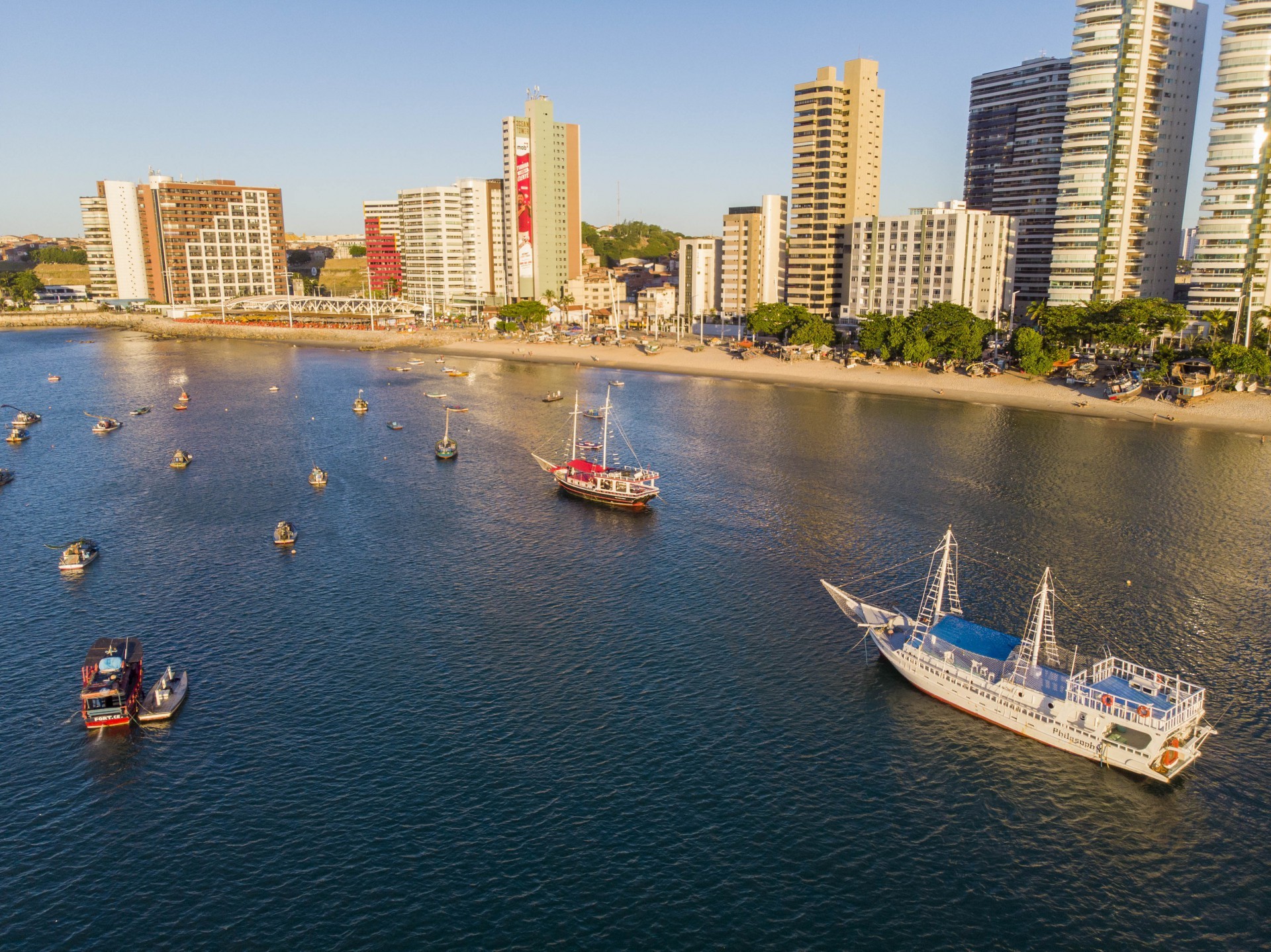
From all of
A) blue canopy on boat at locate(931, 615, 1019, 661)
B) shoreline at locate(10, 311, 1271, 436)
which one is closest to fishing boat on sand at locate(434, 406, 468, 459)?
blue canopy on boat at locate(931, 615, 1019, 661)

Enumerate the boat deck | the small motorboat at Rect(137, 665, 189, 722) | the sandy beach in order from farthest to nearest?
1. the sandy beach
2. the small motorboat at Rect(137, 665, 189, 722)
3. the boat deck

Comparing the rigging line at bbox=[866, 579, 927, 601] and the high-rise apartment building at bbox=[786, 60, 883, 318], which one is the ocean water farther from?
the high-rise apartment building at bbox=[786, 60, 883, 318]

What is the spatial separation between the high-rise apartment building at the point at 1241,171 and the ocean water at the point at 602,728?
220 feet

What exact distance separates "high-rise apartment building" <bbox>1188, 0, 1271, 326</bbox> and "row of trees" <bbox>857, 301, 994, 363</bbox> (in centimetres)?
3730

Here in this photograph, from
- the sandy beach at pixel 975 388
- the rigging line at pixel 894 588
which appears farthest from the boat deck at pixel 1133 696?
the sandy beach at pixel 975 388

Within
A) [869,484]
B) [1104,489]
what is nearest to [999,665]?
[869,484]

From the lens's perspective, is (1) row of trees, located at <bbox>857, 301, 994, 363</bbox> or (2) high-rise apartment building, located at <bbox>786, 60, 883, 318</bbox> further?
(2) high-rise apartment building, located at <bbox>786, 60, 883, 318</bbox>

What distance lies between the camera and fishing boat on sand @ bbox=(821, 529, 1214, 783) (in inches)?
1734

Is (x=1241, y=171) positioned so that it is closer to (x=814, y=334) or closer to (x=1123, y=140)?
(x=1123, y=140)

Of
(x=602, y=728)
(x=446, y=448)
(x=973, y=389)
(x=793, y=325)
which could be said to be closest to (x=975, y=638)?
(x=602, y=728)

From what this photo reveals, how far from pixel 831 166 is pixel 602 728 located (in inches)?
6741

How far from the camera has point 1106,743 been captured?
45000 millimetres

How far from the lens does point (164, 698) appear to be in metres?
48.2

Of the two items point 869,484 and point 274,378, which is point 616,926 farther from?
point 274,378
